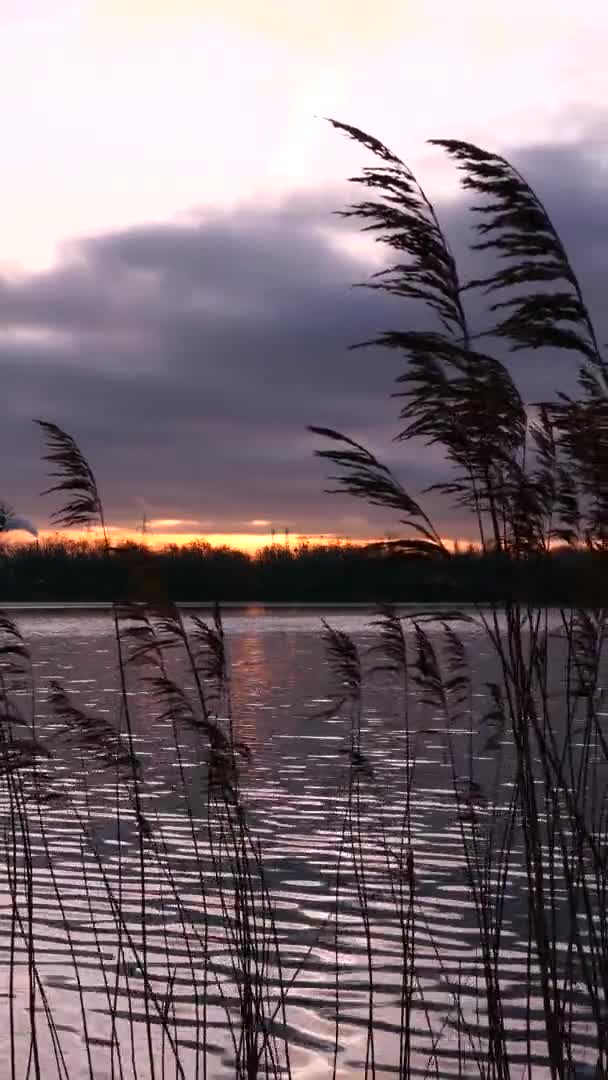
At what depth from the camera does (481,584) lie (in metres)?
4.73

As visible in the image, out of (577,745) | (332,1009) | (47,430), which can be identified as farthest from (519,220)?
(577,745)

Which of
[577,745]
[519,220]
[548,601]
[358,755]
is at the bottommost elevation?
[577,745]

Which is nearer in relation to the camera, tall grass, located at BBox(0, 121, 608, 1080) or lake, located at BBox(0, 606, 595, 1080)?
tall grass, located at BBox(0, 121, 608, 1080)

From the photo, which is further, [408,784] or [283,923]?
[283,923]

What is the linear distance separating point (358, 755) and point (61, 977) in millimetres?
2488

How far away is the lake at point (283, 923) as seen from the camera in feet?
22.3

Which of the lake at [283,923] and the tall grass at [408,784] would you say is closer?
the tall grass at [408,784]

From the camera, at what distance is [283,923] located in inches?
359

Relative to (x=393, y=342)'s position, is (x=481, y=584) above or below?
below

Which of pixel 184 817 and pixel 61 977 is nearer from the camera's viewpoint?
pixel 61 977

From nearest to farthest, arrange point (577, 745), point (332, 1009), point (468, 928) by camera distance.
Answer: point (332, 1009)
point (468, 928)
point (577, 745)

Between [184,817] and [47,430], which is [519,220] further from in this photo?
[184,817]

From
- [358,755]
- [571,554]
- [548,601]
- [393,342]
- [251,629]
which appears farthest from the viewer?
[251,629]

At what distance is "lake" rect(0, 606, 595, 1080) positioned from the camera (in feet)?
22.3
